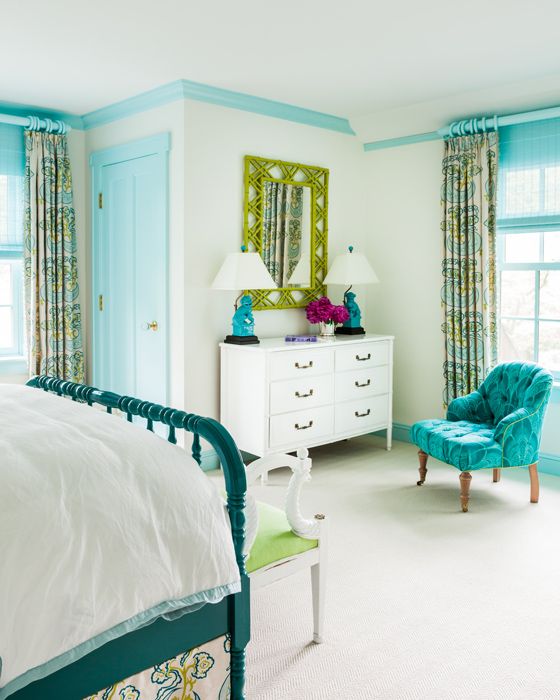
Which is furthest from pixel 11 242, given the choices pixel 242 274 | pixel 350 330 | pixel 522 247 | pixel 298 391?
pixel 522 247

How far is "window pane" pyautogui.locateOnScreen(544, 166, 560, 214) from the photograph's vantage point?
4.52 meters

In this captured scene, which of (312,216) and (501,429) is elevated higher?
(312,216)

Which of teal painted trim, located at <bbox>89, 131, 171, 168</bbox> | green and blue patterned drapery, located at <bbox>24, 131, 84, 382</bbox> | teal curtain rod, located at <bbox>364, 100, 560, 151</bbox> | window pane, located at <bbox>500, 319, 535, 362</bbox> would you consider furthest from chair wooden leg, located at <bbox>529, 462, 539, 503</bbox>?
green and blue patterned drapery, located at <bbox>24, 131, 84, 382</bbox>

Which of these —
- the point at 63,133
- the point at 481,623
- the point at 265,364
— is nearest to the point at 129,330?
A: the point at 265,364

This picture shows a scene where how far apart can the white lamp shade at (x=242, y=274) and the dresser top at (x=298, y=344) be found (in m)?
0.39

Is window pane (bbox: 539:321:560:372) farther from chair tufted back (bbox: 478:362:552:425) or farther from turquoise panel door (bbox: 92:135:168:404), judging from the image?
turquoise panel door (bbox: 92:135:168:404)

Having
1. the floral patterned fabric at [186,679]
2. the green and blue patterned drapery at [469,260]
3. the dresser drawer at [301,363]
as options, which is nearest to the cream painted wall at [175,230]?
the dresser drawer at [301,363]

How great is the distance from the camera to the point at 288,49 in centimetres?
370

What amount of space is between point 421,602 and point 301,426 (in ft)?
6.12

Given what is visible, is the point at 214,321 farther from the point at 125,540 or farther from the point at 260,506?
the point at 125,540

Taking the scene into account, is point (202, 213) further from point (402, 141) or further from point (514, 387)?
point (514, 387)

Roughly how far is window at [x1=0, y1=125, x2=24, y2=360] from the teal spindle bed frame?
327cm

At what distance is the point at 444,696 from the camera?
2215 millimetres

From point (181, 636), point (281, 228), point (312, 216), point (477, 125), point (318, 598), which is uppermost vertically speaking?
point (477, 125)
